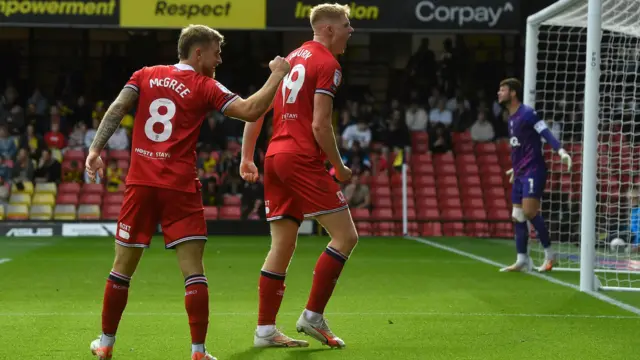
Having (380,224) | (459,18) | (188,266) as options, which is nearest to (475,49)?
(459,18)

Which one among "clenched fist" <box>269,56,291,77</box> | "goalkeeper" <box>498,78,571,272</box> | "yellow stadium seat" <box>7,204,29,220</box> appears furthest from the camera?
"yellow stadium seat" <box>7,204,29,220</box>

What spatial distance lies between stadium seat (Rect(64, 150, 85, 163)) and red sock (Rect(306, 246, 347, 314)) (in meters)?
16.2

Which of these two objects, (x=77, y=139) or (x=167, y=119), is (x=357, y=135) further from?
(x=167, y=119)

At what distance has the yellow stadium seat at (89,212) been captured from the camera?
20397 millimetres

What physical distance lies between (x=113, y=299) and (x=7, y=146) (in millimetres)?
16842

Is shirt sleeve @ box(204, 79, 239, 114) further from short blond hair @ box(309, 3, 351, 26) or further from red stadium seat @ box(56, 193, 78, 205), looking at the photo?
red stadium seat @ box(56, 193, 78, 205)

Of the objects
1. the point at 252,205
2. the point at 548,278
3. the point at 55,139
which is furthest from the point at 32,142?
the point at 548,278

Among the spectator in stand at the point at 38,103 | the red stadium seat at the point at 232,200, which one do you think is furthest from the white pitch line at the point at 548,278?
the spectator in stand at the point at 38,103

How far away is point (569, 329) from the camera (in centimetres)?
700

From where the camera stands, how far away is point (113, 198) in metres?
20.8

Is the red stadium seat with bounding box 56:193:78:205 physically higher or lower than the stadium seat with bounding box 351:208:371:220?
higher

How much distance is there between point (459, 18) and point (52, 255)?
982cm

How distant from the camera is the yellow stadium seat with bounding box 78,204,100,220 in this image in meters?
20.4

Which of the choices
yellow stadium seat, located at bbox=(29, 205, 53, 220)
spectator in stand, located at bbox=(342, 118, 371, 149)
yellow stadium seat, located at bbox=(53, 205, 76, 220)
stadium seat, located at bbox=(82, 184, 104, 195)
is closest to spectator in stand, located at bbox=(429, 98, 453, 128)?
spectator in stand, located at bbox=(342, 118, 371, 149)
